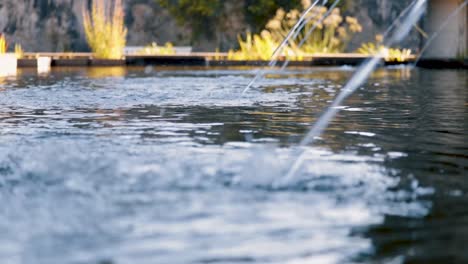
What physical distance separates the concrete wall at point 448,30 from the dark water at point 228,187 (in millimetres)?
12499

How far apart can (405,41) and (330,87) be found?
1548cm

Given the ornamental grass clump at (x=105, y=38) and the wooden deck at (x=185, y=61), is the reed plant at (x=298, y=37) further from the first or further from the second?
the ornamental grass clump at (x=105, y=38)

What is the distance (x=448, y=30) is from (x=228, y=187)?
674 inches

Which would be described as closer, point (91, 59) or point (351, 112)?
point (351, 112)

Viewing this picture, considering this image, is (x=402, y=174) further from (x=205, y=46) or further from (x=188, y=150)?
(x=205, y=46)

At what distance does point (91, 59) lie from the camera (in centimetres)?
1934

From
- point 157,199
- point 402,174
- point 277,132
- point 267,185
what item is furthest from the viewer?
point 277,132

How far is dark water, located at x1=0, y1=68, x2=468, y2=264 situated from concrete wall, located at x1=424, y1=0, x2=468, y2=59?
1250 centimetres

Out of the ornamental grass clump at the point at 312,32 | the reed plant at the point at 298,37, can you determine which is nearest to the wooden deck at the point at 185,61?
the reed plant at the point at 298,37

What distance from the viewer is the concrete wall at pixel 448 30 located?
771 inches

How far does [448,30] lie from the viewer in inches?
782

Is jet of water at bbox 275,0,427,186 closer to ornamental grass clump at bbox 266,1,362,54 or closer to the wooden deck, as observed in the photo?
the wooden deck

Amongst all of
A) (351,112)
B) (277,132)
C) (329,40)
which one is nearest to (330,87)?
(351,112)

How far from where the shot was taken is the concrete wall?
1959 cm
